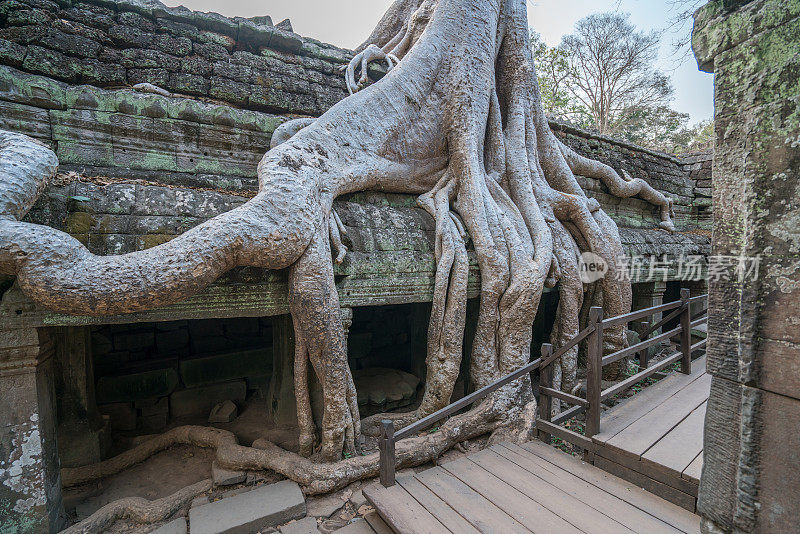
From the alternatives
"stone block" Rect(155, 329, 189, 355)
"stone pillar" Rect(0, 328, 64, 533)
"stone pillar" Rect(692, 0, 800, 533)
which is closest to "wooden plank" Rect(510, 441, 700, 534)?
"stone pillar" Rect(692, 0, 800, 533)

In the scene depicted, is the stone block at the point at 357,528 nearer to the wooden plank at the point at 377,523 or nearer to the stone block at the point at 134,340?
the wooden plank at the point at 377,523

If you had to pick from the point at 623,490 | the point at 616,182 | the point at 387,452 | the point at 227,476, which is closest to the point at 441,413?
the point at 387,452

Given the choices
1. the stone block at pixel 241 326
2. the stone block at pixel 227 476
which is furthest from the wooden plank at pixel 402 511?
the stone block at pixel 241 326

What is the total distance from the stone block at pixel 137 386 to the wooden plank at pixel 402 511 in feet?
9.62

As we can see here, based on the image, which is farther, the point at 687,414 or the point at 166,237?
the point at 687,414

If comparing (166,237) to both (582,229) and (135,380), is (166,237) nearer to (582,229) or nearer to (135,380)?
(135,380)

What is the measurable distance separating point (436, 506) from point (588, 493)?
95 cm

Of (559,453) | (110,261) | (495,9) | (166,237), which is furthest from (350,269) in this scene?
(495,9)

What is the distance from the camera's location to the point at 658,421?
271 cm

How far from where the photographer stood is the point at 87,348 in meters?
3.17

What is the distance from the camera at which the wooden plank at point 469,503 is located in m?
1.95

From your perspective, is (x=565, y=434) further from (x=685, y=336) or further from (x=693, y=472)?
(x=685, y=336)

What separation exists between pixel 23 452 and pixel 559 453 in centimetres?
337

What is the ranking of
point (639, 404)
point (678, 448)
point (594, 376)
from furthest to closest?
point (639, 404) < point (594, 376) < point (678, 448)
